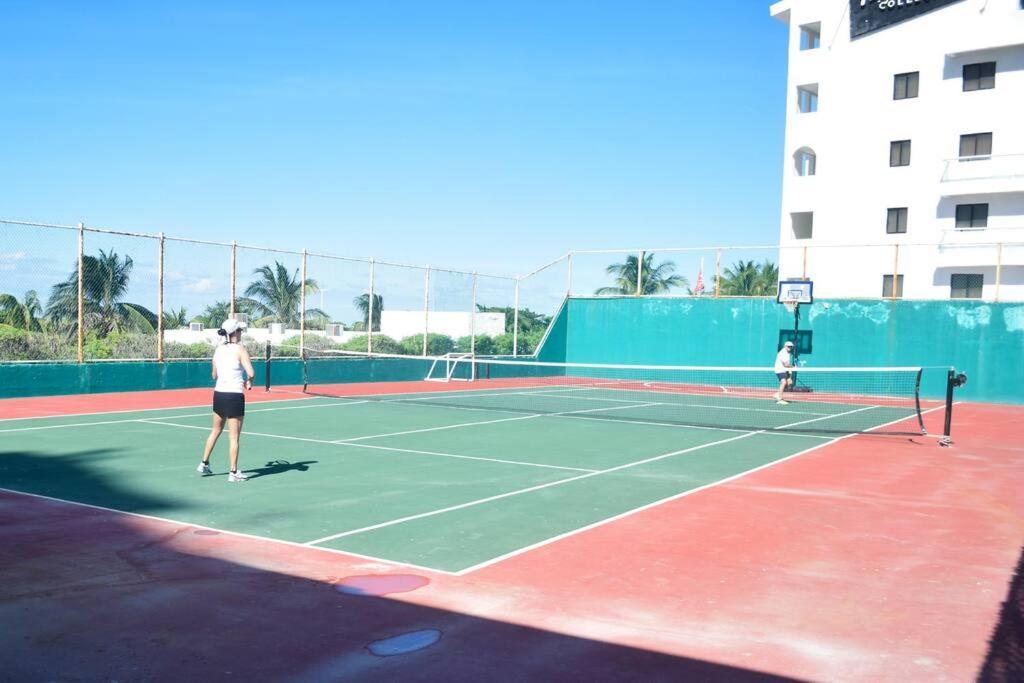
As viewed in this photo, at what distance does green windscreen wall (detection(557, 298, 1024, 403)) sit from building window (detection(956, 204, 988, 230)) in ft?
44.0

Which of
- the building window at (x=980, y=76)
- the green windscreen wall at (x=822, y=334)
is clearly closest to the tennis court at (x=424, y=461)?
the green windscreen wall at (x=822, y=334)

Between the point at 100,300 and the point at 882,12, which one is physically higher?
the point at 882,12


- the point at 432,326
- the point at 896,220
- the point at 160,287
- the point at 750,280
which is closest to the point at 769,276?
the point at 750,280

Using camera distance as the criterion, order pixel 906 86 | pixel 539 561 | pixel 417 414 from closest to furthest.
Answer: pixel 539 561
pixel 417 414
pixel 906 86

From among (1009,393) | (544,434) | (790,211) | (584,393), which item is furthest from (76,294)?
(790,211)

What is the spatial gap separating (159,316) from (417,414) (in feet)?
24.2

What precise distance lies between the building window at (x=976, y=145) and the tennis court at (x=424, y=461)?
2150 centimetres

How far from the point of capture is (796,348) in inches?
A: 1186

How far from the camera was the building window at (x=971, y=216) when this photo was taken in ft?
129

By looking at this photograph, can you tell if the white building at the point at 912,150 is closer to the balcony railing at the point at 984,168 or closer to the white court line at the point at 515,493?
the balcony railing at the point at 984,168

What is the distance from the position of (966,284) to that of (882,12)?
3201 centimetres

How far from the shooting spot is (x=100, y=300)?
19.9 m

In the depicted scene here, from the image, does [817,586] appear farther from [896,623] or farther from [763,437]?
[763,437]

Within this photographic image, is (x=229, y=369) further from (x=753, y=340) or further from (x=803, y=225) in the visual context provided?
(x=803, y=225)
